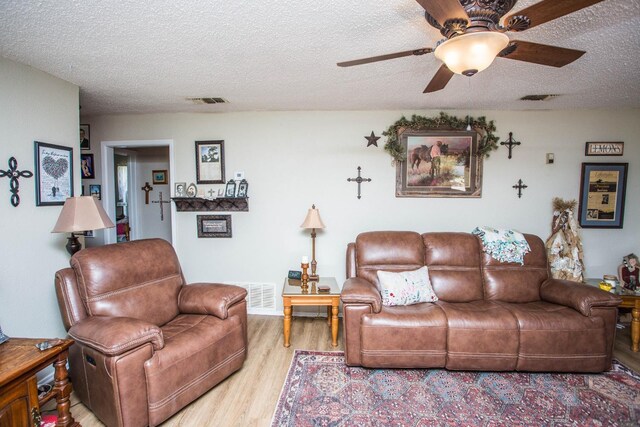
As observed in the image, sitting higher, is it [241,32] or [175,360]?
[241,32]

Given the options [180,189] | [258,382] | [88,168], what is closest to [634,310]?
[258,382]

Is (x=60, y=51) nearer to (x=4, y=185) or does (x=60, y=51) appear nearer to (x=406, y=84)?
(x=4, y=185)

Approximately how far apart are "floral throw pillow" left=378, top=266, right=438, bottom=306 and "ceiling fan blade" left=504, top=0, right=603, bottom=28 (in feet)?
6.50

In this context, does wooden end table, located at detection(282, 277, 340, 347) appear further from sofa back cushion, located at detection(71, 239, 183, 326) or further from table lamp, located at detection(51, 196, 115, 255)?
table lamp, located at detection(51, 196, 115, 255)

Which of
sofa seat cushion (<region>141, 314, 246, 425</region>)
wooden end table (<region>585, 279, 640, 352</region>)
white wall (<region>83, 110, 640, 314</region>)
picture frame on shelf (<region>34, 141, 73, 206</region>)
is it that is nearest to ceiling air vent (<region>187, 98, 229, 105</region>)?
white wall (<region>83, 110, 640, 314</region>)

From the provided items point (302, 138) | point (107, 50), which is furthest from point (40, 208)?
point (302, 138)

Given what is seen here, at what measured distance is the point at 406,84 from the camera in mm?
2555

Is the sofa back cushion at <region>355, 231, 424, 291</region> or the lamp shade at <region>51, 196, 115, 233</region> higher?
the lamp shade at <region>51, 196, 115, 233</region>

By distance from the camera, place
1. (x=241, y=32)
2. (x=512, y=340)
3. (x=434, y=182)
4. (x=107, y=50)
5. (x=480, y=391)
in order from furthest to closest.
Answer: (x=434, y=182), (x=512, y=340), (x=480, y=391), (x=107, y=50), (x=241, y=32)

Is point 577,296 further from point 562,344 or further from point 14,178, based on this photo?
point 14,178

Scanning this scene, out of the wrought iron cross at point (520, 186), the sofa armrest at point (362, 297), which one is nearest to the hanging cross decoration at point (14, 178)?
the sofa armrest at point (362, 297)

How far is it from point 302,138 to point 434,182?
164cm

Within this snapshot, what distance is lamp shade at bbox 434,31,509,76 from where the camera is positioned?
1230 millimetres

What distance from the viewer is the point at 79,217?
6.53ft
